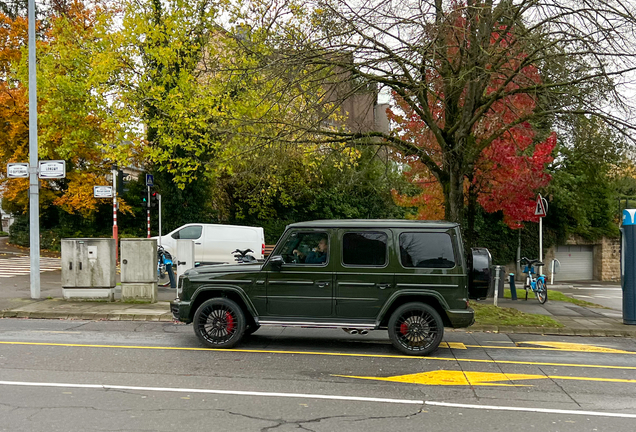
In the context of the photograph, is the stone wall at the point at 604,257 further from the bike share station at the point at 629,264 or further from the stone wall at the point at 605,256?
the bike share station at the point at 629,264

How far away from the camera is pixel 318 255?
27.9ft

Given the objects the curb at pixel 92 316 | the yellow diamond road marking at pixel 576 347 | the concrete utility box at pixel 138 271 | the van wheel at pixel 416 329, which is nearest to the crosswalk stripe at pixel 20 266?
the concrete utility box at pixel 138 271

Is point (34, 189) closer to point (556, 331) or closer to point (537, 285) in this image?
point (556, 331)

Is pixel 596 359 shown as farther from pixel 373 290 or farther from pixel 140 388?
pixel 140 388

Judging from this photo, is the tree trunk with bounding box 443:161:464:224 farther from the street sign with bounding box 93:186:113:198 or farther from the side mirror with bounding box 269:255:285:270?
the street sign with bounding box 93:186:113:198

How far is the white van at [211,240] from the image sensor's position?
22250mm

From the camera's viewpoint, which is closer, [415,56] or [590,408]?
[590,408]

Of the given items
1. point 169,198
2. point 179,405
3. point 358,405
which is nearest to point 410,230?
point 358,405

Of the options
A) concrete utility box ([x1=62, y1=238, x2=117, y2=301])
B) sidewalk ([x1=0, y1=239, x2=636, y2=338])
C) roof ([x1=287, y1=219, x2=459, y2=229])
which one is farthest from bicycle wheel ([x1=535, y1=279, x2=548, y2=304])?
concrete utility box ([x1=62, y1=238, x2=117, y2=301])

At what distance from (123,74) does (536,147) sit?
1592 centimetres

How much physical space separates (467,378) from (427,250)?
1984 mm

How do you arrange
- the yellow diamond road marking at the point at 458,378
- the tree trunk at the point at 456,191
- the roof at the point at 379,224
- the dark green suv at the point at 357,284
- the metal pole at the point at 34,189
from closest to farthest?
the yellow diamond road marking at the point at 458,378
the dark green suv at the point at 357,284
the roof at the point at 379,224
the tree trunk at the point at 456,191
the metal pole at the point at 34,189

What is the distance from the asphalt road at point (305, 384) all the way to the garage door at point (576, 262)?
2065 centimetres

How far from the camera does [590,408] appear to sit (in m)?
5.90
